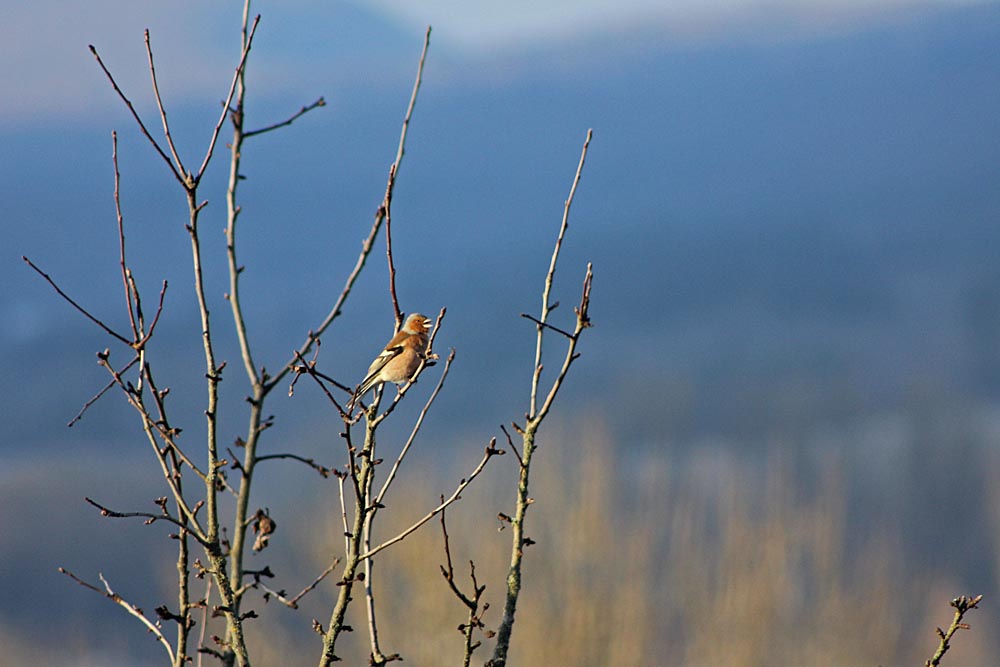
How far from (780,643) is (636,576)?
3.86m

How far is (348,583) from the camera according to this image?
3840mm

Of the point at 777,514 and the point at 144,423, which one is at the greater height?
the point at 777,514

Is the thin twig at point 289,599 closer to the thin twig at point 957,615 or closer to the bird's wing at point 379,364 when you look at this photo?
the thin twig at point 957,615

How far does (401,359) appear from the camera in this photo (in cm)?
A: 714

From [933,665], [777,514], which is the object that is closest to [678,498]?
[777,514]

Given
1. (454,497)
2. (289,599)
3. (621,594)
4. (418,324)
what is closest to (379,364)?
(418,324)

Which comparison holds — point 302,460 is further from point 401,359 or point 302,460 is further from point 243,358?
point 401,359

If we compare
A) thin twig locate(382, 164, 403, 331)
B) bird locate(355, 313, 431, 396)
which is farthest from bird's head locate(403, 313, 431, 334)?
thin twig locate(382, 164, 403, 331)

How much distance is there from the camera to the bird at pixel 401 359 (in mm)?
6430

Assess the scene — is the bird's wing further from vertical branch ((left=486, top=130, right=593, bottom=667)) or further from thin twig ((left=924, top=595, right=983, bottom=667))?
thin twig ((left=924, top=595, right=983, bottom=667))

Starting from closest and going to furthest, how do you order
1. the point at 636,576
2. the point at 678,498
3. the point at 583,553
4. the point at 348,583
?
the point at 348,583
the point at 583,553
the point at 636,576
the point at 678,498

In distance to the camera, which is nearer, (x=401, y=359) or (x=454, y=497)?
(x=454, y=497)

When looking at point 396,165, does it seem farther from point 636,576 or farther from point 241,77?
point 636,576

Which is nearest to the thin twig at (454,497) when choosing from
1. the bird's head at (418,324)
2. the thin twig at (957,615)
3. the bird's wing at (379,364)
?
the thin twig at (957,615)
